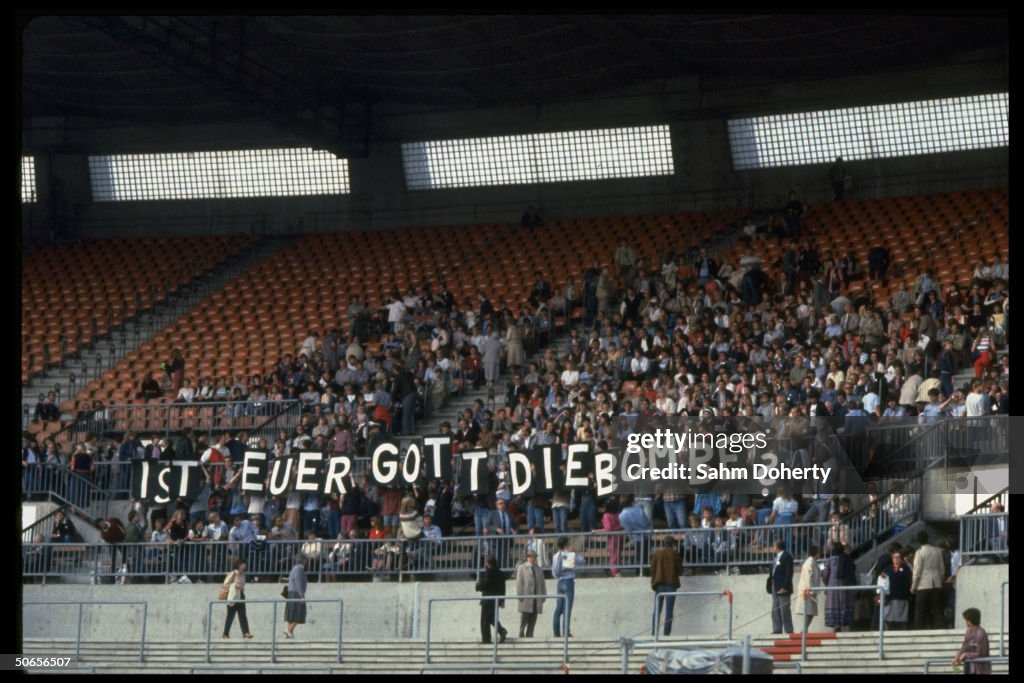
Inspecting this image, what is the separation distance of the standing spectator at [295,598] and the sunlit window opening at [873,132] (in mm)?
19932

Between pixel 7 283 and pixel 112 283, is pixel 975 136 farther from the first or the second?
pixel 7 283

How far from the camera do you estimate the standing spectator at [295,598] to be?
21.3 meters

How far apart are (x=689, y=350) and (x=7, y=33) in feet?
67.1

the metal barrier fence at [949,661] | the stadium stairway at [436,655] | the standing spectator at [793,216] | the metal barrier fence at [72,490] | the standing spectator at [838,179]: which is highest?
the standing spectator at [838,179]

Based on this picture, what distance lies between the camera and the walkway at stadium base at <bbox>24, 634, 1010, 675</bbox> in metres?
17.5

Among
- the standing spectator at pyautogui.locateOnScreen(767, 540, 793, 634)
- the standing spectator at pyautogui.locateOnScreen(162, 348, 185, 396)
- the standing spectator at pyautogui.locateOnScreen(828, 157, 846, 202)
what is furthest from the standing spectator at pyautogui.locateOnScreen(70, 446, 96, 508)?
the standing spectator at pyautogui.locateOnScreen(828, 157, 846, 202)

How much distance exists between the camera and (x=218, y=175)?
143ft

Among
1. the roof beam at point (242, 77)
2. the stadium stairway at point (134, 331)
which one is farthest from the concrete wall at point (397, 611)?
the roof beam at point (242, 77)

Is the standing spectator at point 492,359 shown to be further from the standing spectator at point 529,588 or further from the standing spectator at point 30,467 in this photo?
the standing spectator at point 529,588

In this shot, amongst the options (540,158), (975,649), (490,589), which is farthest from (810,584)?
(540,158)

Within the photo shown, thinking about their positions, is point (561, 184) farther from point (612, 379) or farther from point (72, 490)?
point (72, 490)

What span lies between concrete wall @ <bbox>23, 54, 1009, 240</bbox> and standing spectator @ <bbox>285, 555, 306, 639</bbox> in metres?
19.5

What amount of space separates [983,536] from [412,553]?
7.93m

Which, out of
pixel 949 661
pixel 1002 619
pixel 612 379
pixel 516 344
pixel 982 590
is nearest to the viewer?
pixel 949 661
